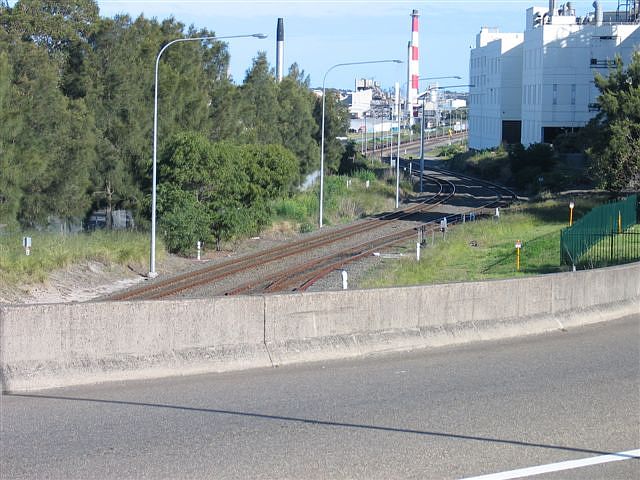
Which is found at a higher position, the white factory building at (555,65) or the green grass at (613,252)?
the white factory building at (555,65)

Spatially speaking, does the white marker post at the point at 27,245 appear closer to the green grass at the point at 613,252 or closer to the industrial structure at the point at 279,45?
the green grass at the point at 613,252

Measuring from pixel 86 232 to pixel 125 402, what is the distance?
3384 cm

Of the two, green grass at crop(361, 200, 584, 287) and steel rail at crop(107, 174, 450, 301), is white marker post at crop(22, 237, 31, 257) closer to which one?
steel rail at crop(107, 174, 450, 301)

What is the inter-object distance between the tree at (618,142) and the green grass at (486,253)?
2.77 meters

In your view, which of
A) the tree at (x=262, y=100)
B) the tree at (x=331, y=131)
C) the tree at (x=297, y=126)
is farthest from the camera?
the tree at (x=331, y=131)

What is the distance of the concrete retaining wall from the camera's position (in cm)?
932

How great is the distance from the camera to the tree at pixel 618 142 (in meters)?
47.7

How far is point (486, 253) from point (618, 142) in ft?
48.5

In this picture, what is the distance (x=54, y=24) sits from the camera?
4412 centimetres

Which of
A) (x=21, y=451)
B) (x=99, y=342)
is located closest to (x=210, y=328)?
(x=99, y=342)

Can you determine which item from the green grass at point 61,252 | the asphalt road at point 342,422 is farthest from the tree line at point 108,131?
the asphalt road at point 342,422

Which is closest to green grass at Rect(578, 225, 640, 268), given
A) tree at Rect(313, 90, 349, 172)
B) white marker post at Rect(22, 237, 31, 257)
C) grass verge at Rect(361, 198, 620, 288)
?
grass verge at Rect(361, 198, 620, 288)

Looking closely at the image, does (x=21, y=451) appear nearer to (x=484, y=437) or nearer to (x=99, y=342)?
(x=99, y=342)

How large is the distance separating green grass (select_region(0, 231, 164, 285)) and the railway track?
2.93m
